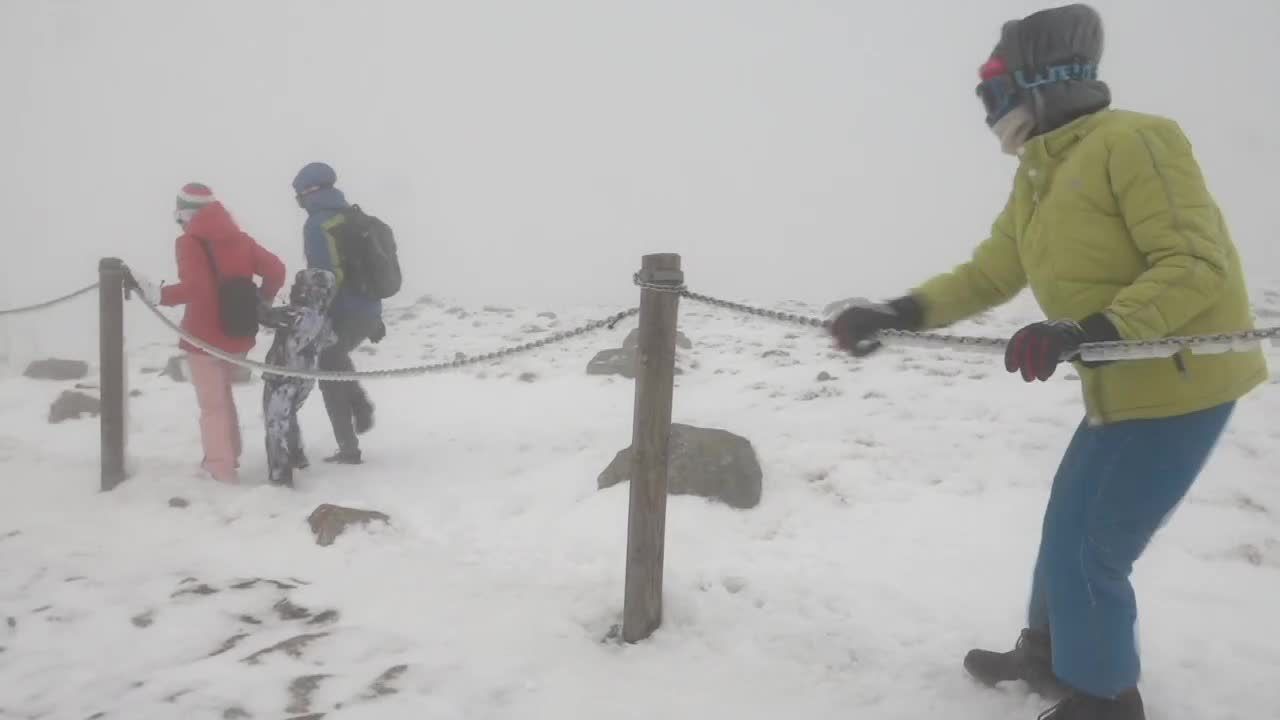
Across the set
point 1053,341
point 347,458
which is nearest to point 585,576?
point 1053,341

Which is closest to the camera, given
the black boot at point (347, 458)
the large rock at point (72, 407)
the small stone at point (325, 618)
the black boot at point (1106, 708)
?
the black boot at point (1106, 708)

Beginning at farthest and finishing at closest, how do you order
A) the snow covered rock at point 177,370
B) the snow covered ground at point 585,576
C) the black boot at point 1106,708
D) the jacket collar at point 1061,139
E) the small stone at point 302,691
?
1. the snow covered rock at point 177,370
2. the snow covered ground at point 585,576
3. the small stone at point 302,691
4. the black boot at point 1106,708
5. the jacket collar at point 1061,139

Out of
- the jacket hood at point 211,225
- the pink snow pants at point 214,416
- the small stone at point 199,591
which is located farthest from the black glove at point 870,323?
the pink snow pants at point 214,416

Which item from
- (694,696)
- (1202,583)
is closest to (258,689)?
(694,696)

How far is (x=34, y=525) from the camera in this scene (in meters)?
4.02

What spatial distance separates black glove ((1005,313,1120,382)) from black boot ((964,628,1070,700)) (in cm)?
111

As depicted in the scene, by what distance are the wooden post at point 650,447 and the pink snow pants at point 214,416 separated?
3.54 m

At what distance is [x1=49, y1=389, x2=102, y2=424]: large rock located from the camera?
286 inches

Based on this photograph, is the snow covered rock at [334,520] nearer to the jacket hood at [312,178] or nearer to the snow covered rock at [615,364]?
the jacket hood at [312,178]

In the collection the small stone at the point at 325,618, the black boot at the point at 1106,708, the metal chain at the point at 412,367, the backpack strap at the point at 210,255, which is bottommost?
the small stone at the point at 325,618

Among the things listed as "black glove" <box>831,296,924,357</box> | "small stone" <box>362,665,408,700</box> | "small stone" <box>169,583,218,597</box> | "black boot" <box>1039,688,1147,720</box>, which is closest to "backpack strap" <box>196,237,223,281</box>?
"small stone" <box>169,583,218,597</box>

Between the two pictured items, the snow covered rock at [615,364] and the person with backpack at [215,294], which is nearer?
the person with backpack at [215,294]

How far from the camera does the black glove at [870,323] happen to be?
229 centimetres

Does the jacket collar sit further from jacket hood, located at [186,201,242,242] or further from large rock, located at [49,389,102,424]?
large rock, located at [49,389,102,424]
